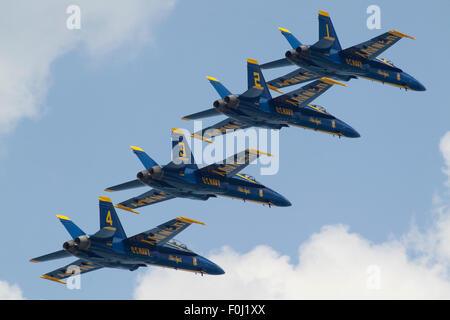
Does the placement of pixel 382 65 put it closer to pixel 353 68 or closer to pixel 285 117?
pixel 353 68

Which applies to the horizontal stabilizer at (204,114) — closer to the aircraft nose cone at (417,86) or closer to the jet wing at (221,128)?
the jet wing at (221,128)

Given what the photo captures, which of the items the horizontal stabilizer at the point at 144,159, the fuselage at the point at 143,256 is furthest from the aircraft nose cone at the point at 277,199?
the horizontal stabilizer at the point at 144,159

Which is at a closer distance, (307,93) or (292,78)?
(307,93)

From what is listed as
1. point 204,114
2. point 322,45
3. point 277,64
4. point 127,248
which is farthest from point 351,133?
point 127,248

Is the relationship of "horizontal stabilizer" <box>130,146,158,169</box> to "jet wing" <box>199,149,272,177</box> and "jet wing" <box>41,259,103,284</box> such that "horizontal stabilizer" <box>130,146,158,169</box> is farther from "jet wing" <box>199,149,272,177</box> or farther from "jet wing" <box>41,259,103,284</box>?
"jet wing" <box>41,259,103,284</box>

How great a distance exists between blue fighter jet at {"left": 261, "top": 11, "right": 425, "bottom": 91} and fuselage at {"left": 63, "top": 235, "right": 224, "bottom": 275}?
2091 cm

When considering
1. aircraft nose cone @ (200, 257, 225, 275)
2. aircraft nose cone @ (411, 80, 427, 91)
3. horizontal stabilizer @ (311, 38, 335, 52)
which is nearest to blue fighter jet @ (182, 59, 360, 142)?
horizontal stabilizer @ (311, 38, 335, 52)

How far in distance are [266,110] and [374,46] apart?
12273 millimetres

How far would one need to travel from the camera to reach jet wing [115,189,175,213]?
10069cm

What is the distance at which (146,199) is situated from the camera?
331ft

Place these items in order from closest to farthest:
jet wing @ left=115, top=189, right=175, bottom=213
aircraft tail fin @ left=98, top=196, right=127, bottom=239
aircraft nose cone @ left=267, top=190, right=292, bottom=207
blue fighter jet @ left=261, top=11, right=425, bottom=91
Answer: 1. aircraft tail fin @ left=98, top=196, right=127, bottom=239
2. blue fighter jet @ left=261, top=11, right=425, bottom=91
3. aircraft nose cone @ left=267, top=190, right=292, bottom=207
4. jet wing @ left=115, top=189, right=175, bottom=213

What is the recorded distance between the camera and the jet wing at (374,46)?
93.6 meters

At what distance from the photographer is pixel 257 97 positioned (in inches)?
3649
